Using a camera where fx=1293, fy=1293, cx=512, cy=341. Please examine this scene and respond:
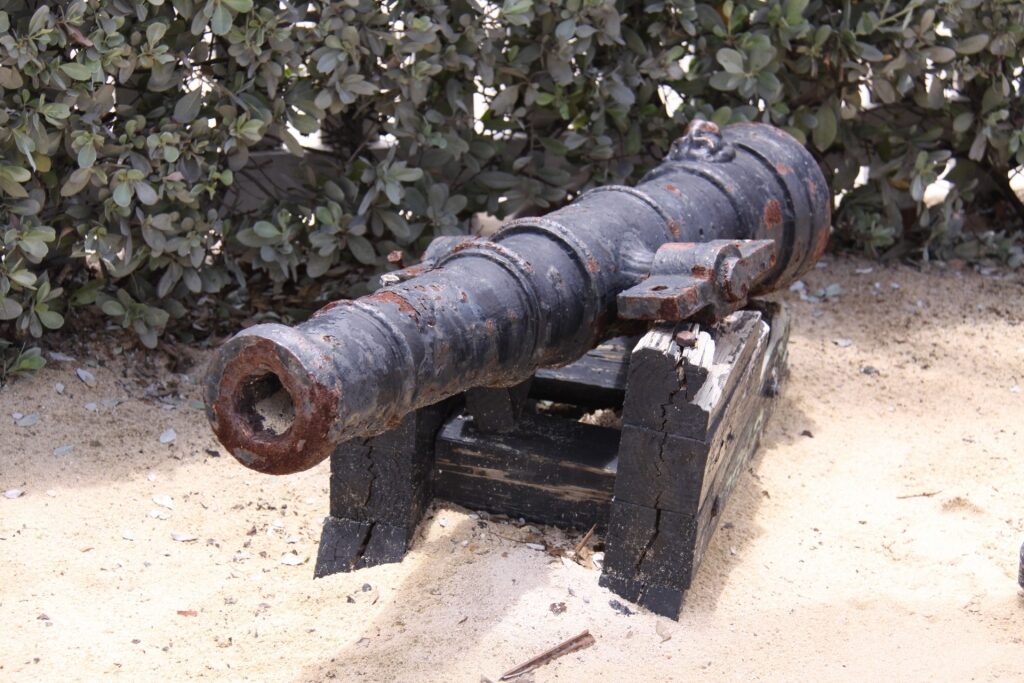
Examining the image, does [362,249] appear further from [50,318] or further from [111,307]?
[50,318]

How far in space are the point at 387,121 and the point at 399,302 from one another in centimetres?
265

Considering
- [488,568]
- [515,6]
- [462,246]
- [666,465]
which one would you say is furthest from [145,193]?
[666,465]

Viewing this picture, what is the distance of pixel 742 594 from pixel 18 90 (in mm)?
2819

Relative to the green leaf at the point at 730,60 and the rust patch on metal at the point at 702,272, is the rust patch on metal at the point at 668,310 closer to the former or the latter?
the rust patch on metal at the point at 702,272

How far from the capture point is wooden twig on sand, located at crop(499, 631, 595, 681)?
3087 millimetres

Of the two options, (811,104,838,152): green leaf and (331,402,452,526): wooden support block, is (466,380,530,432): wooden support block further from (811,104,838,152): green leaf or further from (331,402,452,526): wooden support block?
(811,104,838,152): green leaf

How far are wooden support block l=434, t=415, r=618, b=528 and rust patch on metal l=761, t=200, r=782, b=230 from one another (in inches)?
35.7

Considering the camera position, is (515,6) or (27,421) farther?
(515,6)

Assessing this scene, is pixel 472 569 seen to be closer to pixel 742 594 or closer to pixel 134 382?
pixel 742 594

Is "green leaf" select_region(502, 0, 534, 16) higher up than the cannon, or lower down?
higher up

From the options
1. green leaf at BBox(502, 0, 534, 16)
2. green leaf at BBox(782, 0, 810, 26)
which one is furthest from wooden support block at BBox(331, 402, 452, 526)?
green leaf at BBox(782, 0, 810, 26)

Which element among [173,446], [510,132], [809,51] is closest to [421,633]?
[173,446]

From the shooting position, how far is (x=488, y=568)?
11.4 feet

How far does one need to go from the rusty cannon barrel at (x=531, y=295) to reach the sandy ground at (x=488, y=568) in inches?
24.8
